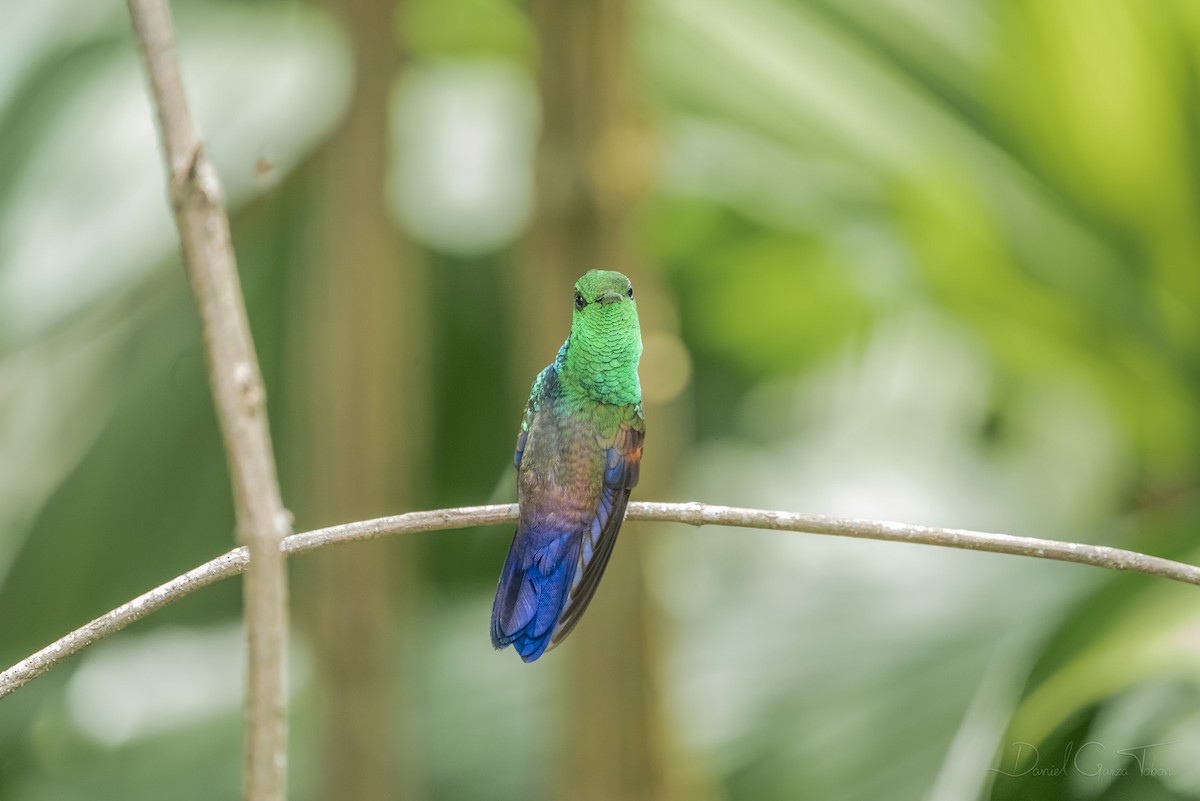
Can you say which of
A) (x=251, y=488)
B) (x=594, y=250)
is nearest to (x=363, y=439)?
(x=594, y=250)

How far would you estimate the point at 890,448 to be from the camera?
3455mm

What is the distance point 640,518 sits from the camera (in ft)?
2.05

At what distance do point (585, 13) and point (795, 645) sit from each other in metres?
1.33

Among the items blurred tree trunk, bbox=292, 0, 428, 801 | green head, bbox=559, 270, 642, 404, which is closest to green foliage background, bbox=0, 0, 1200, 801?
blurred tree trunk, bbox=292, 0, 428, 801

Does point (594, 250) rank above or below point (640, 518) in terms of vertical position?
above

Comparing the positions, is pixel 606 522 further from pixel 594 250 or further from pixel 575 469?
pixel 594 250

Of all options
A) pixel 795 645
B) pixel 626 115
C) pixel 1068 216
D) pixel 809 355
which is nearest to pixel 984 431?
pixel 809 355

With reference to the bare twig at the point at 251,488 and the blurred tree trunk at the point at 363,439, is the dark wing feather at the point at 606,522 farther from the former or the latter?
the blurred tree trunk at the point at 363,439

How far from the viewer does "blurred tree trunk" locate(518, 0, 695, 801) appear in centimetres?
119
